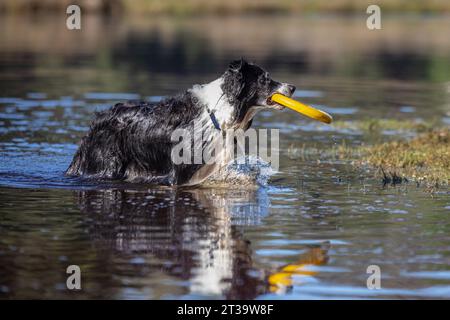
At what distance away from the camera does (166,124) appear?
41.6 ft

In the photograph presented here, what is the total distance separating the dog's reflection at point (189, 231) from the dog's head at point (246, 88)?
42.5 inches

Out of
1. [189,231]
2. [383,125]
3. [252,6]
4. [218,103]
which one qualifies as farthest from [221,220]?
[252,6]

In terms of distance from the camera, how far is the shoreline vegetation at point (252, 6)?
2164 inches

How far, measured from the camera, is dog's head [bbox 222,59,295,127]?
1220 cm

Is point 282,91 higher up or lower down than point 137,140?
higher up

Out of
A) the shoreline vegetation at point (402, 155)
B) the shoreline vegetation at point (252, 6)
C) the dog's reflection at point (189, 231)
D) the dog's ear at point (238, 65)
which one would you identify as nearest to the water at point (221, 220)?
the dog's reflection at point (189, 231)

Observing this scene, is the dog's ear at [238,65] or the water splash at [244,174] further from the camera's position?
the water splash at [244,174]

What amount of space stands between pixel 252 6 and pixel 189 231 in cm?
4841

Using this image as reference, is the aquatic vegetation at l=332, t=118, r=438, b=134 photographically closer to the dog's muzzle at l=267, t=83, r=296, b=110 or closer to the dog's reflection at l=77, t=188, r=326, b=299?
the dog's muzzle at l=267, t=83, r=296, b=110

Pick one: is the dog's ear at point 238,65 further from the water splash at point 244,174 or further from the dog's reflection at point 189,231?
the dog's reflection at point 189,231

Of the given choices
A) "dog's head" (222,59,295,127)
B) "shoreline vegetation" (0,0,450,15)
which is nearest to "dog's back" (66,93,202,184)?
"dog's head" (222,59,295,127)

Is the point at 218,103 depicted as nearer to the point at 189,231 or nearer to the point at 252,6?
the point at 189,231

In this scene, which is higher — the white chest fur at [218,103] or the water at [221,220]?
the white chest fur at [218,103]
